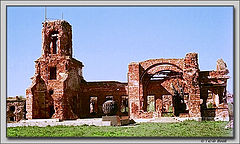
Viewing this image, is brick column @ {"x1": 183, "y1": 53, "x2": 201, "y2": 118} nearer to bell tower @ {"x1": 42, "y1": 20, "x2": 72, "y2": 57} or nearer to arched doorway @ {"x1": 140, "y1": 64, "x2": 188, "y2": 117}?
arched doorway @ {"x1": 140, "y1": 64, "x2": 188, "y2": 117}

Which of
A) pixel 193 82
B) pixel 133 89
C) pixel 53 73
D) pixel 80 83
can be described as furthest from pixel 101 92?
pixel 193 82

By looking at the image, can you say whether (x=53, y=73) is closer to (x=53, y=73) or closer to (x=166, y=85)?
(x=53, y=73)

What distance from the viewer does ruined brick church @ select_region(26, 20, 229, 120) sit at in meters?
19.6

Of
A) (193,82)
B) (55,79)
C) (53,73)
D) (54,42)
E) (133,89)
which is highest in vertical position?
(54,42)

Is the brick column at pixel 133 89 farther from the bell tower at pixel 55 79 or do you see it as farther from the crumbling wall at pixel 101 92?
the bell tower at pixel 55 79

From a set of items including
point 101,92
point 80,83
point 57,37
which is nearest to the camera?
point 57,37

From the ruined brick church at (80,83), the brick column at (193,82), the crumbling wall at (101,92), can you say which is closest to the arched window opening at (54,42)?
the ruined brick church at (80,83)

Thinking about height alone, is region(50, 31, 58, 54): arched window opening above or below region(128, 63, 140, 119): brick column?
above

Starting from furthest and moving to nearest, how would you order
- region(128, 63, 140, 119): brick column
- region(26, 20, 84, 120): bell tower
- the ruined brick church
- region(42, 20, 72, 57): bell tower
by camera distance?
region(42, 20, 72, 57): bell tower
region(128, 63, 140, 119): brick column
region(26, 20, 84, 120): bell tower
the ruined brick church

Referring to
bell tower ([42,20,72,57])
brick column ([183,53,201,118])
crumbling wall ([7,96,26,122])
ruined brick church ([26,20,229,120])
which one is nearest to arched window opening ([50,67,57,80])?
ruined brick church ([26,20,229,120])

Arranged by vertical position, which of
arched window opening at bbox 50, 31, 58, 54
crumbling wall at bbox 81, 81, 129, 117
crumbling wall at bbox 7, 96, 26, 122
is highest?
arched window opening at bbox 50, 31, 58, 54

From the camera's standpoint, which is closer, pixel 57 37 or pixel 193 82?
pixel 193 82

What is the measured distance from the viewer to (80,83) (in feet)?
76.3

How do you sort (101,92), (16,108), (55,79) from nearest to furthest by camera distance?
(55,79) < (101,92) < (16,108)
